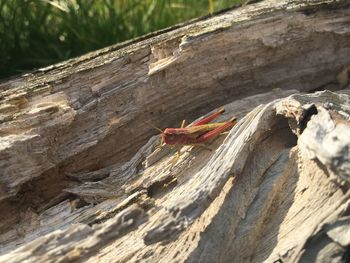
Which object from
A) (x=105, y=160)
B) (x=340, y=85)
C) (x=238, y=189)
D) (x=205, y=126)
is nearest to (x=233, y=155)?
(x=238, y=189)

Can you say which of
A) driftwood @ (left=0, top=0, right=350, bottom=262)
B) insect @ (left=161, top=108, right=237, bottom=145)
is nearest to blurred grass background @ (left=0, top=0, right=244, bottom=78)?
driftwood @ (left=0, top=0, right=350, bottom=262)

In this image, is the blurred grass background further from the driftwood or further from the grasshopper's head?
the grasshopper's head

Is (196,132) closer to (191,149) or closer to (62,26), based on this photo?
(191,149)

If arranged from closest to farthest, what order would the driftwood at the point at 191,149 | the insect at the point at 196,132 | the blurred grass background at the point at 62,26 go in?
1. the driftwood at the point at 191,149
2. the insect at the point at 196,132
3. the blurred grass background at the point at 62,26

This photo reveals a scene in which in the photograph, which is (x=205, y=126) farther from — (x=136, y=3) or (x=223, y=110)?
(x=136, y=3)

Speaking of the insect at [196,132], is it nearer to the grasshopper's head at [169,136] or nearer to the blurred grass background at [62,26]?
the grasshopper's head at [169,136]

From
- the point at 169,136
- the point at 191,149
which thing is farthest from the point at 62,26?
the point at 191,149

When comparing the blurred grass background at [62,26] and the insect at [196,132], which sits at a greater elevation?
the blurred grass background at [62,26]

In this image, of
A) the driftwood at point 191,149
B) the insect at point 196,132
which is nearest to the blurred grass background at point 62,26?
the driftwood at point 191,149
